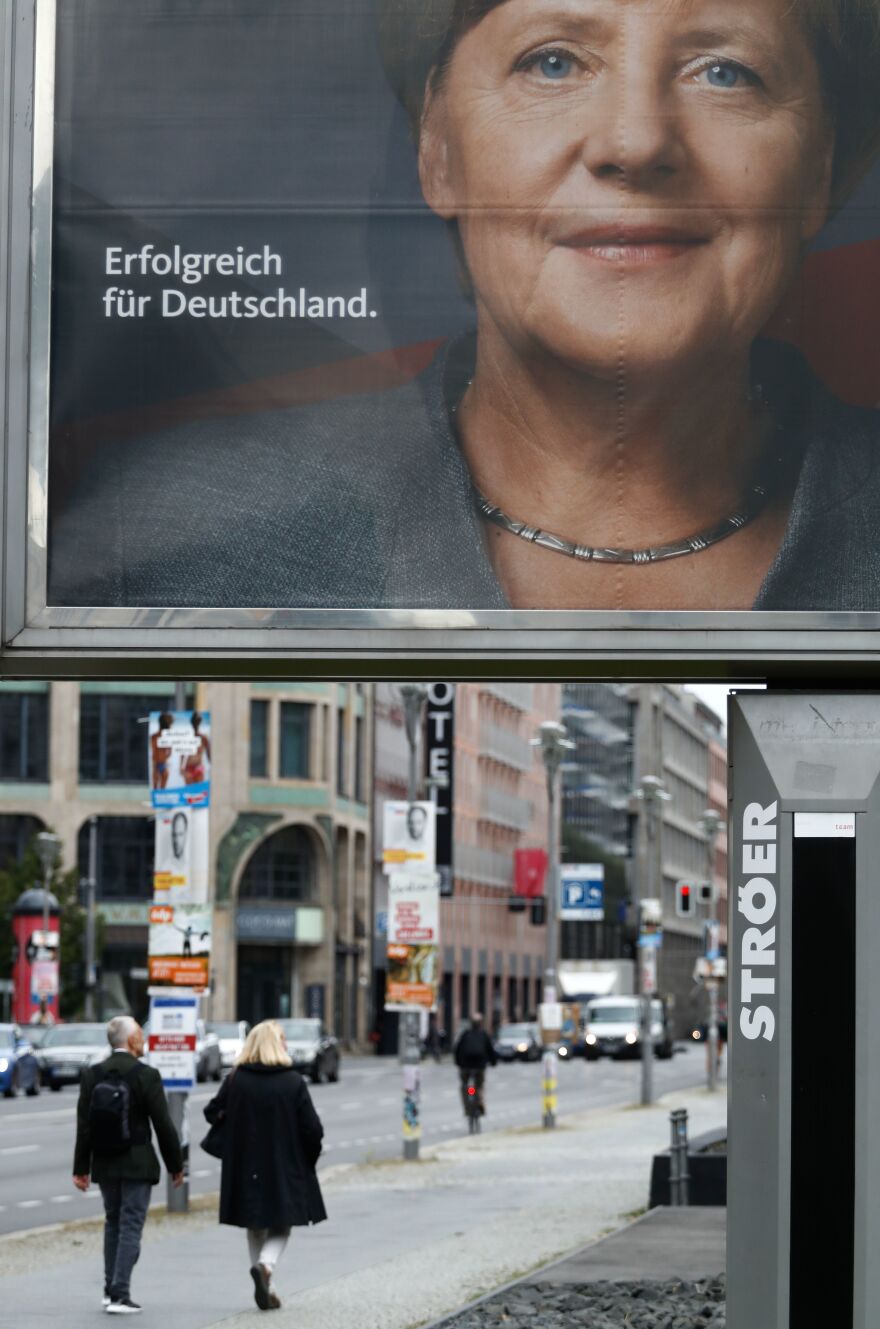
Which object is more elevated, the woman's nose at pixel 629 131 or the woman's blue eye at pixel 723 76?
the woman's blue eye at pixel 723 76

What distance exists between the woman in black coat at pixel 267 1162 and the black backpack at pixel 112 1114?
63 centimetres

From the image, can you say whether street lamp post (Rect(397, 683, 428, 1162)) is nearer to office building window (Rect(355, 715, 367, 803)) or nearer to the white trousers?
the white trousers

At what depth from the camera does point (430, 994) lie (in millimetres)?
32062

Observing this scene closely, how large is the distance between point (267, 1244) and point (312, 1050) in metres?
44.3

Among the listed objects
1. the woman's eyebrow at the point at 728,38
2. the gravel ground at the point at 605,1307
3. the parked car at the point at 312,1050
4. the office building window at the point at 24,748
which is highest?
the office building window at the point at 24,748

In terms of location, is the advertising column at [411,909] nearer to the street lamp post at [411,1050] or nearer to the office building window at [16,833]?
the street lamp post at [411,1050]

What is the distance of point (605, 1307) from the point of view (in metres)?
15.3

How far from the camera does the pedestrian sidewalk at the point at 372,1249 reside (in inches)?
619

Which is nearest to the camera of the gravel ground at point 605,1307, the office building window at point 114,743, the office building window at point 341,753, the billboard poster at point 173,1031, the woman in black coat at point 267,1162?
the gravel ground at point 605,1307

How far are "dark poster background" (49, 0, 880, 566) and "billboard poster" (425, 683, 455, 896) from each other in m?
42.1

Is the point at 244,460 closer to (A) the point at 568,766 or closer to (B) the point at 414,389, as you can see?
(B) the point at 414,389

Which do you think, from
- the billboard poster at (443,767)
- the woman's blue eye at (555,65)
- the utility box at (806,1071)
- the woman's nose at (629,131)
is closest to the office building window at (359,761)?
the billboard poster at (443,767)

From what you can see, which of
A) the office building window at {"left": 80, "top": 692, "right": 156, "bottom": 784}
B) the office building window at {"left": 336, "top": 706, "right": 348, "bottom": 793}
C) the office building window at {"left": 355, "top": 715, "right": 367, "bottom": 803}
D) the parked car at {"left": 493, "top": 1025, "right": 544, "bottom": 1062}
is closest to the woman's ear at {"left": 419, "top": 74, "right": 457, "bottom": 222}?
the parked car at {"left": 493, "top": 1025, "right": 544, "bottom": 1062}

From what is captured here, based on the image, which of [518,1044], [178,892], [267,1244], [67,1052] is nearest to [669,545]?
[267,1244]
